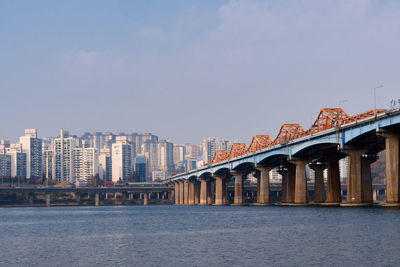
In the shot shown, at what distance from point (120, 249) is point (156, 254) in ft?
16.3

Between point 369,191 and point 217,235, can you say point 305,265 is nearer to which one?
point 217,235

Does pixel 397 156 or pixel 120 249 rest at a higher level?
pixel 397 156

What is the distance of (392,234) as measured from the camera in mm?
51875

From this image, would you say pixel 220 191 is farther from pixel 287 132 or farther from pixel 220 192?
pixel 287 132

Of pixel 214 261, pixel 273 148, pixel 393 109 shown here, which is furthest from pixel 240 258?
pixel 273 148

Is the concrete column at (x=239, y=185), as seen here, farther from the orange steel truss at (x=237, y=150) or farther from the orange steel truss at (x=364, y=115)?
the orange steel truss at (x=364, y=115)

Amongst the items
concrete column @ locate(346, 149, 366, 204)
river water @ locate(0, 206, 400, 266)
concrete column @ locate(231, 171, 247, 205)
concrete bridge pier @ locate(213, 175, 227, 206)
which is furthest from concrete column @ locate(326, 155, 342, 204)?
concrete bridge pier @ locate(213, 175, 227, 206)

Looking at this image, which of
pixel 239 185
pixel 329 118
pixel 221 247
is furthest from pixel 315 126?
pixel 221 247

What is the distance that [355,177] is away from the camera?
3957 inches

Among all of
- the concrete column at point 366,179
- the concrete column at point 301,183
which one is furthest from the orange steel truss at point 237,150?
the concrete column at point 366,179

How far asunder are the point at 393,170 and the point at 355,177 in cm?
1280

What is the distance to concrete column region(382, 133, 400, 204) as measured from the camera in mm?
87562

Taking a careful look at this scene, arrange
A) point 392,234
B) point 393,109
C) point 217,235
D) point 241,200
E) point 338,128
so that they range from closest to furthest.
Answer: point 392,234 → point 217,235 → point 393,109 → point 338,128 → point 241,200

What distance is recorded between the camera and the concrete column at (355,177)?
101 m
